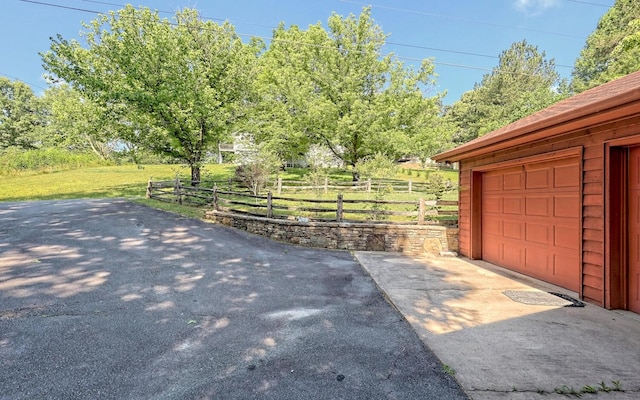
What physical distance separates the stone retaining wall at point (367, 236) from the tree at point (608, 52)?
21.3m

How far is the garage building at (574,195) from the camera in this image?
12.2ft

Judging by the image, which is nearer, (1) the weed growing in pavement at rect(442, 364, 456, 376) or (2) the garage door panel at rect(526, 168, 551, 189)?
(1) the weed growing in pavement at rect(442, 364, 456, 376)

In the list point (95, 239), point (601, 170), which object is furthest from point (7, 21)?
point (601, 170)

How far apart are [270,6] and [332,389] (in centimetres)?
1795

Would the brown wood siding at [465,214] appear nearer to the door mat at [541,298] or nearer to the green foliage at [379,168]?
the door mat at [541,298]

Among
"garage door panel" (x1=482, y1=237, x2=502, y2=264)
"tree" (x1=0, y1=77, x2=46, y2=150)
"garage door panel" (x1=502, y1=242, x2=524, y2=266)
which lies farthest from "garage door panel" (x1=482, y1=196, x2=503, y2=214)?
"tree" (x1=0, y1=77, x2=46, y2=150)

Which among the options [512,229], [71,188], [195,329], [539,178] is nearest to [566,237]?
[539,178]

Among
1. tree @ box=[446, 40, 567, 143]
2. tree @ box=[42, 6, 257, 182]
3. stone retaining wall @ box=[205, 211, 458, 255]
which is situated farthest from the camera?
tree @ box=[446, 40, 567, 143]

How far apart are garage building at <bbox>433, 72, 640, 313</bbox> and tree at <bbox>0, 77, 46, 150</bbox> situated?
49020 millimetres

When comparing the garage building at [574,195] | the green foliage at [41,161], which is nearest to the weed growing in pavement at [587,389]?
the garage building at [574,195]

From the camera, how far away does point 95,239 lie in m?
6.82

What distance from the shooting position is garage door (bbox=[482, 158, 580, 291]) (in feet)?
15.2

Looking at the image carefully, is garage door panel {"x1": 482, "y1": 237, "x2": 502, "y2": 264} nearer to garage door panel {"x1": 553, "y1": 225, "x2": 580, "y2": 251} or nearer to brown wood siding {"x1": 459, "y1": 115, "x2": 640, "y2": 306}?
garage door panel {"x1": 553, "y1": 225, "x2": 580, "y2": 251}

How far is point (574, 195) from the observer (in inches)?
180
